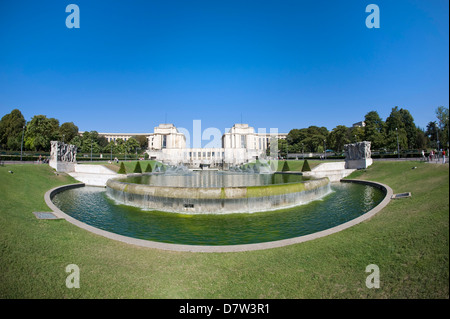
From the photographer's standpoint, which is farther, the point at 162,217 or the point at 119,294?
the point at 162,217

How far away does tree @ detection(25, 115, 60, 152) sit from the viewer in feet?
162

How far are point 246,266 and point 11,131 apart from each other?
67736 mm

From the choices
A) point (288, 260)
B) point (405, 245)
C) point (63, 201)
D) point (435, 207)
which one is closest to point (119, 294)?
point (288, 260)

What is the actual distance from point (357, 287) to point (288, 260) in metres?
1.57

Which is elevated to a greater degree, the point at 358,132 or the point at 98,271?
the point at 358,132

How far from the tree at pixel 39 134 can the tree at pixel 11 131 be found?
76.9 inches

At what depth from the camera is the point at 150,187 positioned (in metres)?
12.6

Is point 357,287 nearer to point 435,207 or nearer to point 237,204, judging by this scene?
point 435,207

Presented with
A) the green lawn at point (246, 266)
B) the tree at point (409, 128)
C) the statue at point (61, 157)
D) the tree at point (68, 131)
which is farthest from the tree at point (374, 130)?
the tree at point (68, 131)

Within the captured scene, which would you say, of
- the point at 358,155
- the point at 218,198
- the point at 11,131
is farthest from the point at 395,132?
the point at 11,131

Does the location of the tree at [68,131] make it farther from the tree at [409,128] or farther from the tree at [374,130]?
the tree at [409,128]

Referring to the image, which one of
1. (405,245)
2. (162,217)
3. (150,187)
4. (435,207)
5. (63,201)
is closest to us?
(405,245)

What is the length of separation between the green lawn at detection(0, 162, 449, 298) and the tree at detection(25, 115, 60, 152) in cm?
5540

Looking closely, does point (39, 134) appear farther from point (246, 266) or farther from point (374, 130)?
point (374, 130)
